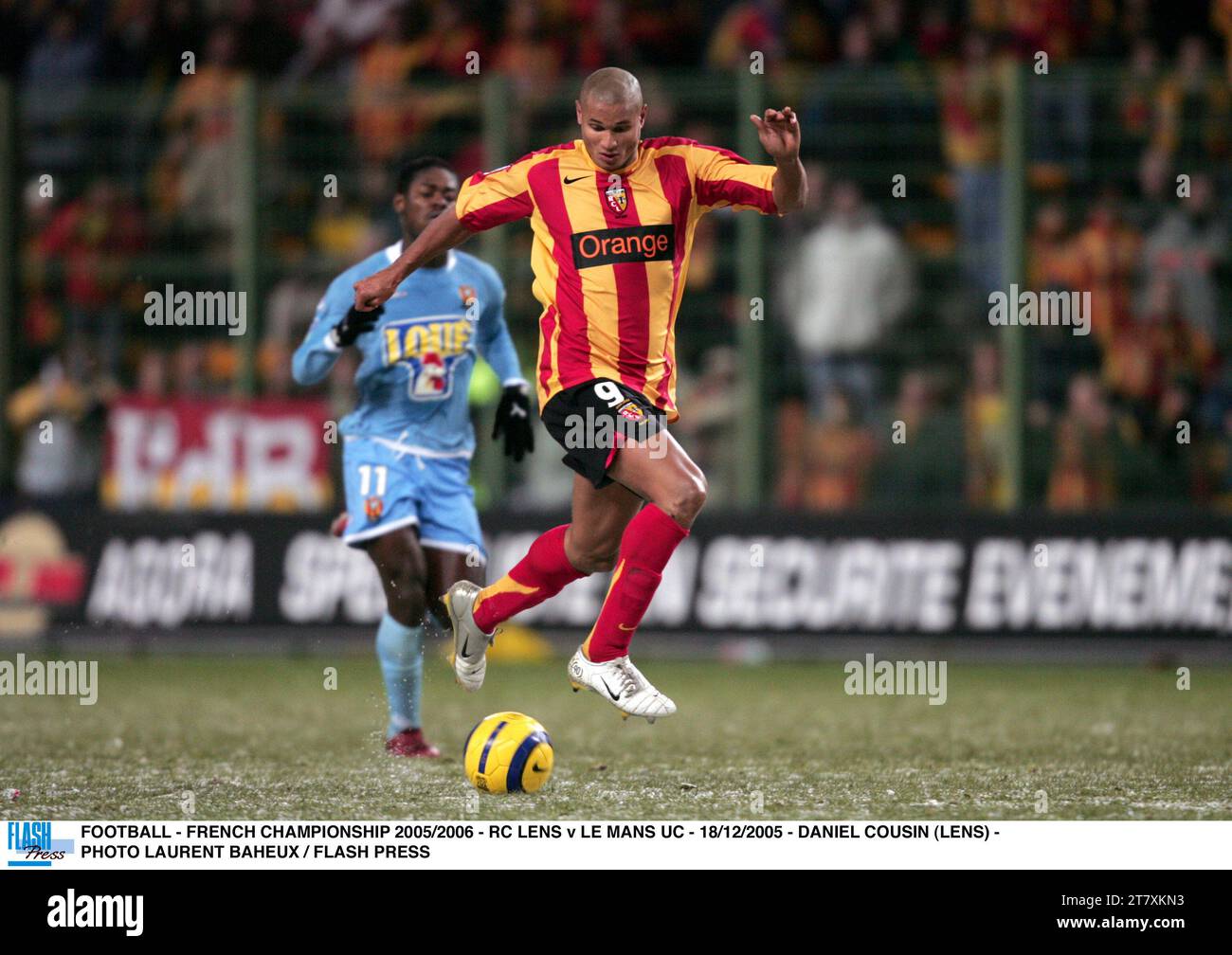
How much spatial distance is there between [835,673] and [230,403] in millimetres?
4305

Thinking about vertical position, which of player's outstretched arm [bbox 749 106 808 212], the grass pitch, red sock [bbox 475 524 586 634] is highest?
player's outstretched arm [bbox 749 106 808 212]

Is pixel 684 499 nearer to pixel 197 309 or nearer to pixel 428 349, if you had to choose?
pixel 428 349

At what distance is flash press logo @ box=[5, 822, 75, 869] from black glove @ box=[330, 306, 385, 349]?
2396 mm

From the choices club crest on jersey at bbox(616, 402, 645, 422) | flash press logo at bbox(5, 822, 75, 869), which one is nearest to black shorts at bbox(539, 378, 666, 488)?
club crest on jersey at bbox(616, 402, 645, 422)

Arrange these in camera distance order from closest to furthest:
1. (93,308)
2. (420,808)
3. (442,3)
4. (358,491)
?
(420,808)
(358,491)
(93,308)
(442,3)

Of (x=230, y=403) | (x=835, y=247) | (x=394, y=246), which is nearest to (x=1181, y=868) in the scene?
(x=394, y=246)

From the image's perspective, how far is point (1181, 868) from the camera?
4.98 meters

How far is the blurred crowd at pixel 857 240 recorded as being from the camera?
39.3 feet

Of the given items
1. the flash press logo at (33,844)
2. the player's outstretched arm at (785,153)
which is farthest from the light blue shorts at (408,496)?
the flash press logo at (33,844)

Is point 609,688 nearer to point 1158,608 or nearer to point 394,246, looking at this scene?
point 394,246

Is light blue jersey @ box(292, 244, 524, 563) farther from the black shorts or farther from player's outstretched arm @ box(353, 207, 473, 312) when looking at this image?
the black shorts

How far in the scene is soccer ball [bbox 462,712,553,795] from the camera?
6.36 m

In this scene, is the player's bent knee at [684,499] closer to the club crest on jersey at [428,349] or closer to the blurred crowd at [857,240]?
the club crest on jersey at [428,349]

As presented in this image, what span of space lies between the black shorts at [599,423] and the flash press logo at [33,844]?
6.98ft
